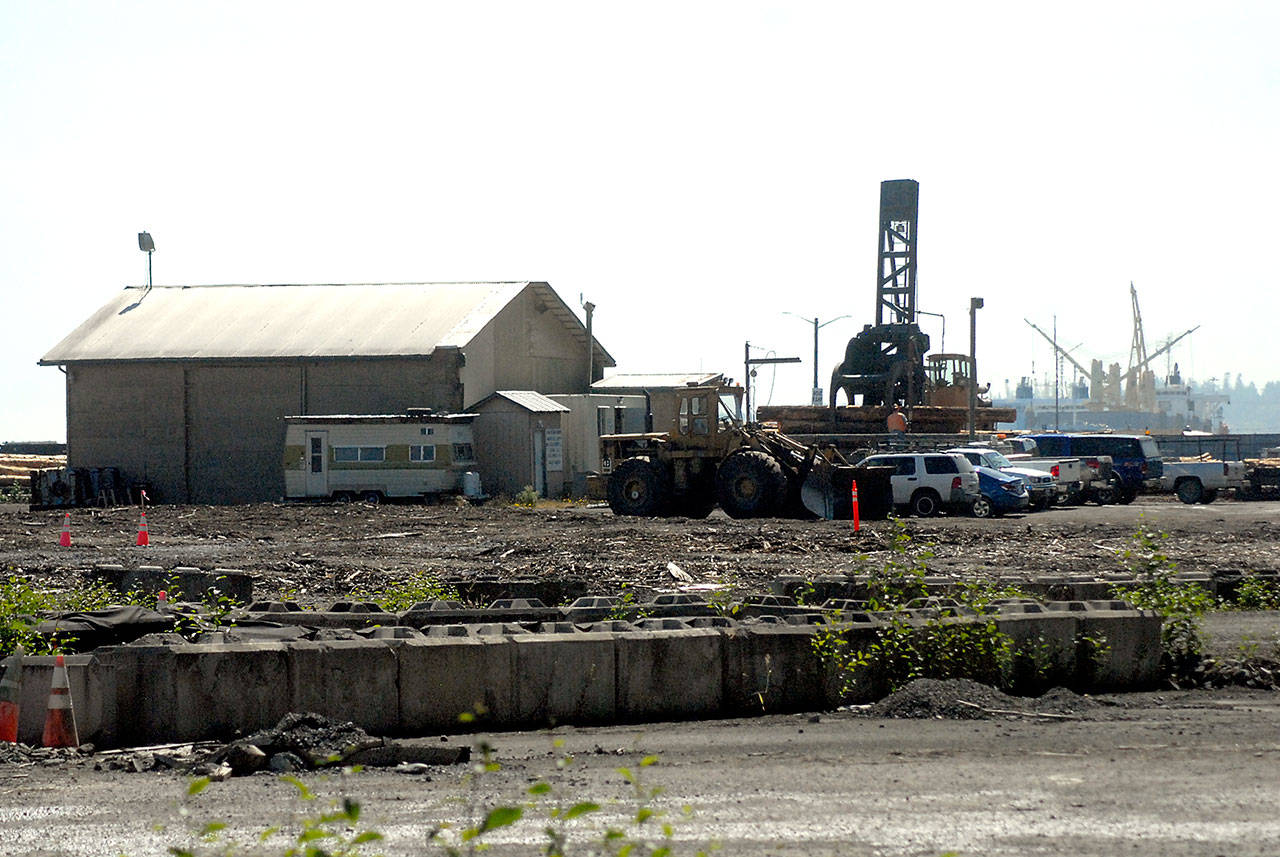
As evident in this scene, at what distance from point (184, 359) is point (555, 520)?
19070mm

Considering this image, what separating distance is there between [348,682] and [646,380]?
4344 centimetres

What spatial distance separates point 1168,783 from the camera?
6.74m

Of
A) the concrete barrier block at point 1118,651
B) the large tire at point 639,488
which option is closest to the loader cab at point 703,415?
the large tire at point 639,488

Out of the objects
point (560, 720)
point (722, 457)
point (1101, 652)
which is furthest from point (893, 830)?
point (722, 457)

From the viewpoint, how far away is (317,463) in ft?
128

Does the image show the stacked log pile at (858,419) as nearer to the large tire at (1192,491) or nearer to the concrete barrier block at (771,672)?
the large tire at (1192,491)

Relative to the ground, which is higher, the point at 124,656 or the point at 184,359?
the point at 184,359

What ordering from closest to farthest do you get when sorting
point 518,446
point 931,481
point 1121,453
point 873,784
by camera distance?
point 873,784 → point 931,481 → point 1121,453 → point 518,446

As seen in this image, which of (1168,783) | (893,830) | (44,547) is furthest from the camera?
(44,547)

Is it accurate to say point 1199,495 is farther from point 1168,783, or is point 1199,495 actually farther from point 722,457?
point 1168,783

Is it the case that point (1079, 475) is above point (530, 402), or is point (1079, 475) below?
below

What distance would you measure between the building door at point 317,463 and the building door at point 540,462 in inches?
227

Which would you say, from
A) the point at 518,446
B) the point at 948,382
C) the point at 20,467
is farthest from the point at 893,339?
the point at 20,467

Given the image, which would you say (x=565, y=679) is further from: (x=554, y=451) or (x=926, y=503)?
(x=554, y=451)
